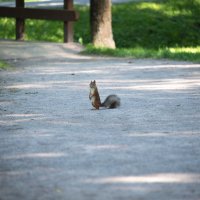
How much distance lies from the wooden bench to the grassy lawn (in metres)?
1.87

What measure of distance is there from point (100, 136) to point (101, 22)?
14405 mm

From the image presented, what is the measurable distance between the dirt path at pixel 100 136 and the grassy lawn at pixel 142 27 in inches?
396

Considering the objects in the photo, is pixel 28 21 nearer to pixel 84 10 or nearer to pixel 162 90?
pixel 84 10

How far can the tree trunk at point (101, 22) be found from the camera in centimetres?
2303

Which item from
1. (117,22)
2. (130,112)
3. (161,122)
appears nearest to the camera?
(161,122)

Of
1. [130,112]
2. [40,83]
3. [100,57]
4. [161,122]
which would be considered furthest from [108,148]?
[100,57]

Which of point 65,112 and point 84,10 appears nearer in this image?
point 65,112

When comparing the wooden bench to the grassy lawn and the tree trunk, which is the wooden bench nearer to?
the tree trunk

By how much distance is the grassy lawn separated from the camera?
27453 mm

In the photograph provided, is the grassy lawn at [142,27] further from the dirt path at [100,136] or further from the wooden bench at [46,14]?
the dirt path at [100,136]

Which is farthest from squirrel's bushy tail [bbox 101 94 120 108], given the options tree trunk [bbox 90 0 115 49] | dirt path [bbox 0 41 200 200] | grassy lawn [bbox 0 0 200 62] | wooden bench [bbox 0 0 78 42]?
grassy lawn [bbox 0 0 200 62]

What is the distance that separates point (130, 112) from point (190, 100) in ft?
5.31

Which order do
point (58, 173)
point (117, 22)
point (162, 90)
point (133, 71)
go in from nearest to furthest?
1. point (58, 173)
2. point (162, 90)
3. point (133, 71)
4. point (117, 22)

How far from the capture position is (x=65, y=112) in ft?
36.9
